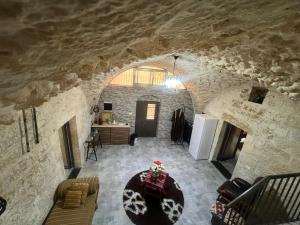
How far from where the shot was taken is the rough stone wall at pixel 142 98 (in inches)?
283

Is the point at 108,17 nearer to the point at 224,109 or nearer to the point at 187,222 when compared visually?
the point at 187,222

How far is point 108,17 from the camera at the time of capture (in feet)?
2.99

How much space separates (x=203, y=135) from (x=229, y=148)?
1333 millimetres

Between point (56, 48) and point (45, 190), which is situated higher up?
point (56, 48)

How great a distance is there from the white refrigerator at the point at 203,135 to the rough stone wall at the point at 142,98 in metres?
1.40

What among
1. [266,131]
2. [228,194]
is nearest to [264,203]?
[228,194]

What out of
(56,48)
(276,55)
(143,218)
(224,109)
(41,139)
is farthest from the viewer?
(224,109)

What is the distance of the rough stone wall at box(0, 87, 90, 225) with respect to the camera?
87.8 inches

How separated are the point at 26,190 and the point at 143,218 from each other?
8.37ft

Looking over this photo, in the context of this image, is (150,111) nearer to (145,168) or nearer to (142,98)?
(142,98)

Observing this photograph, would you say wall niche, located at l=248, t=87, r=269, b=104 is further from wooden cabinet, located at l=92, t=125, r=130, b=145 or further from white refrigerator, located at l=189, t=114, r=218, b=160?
wooden cabinet, located at l=92, t=125, r=130, b=145

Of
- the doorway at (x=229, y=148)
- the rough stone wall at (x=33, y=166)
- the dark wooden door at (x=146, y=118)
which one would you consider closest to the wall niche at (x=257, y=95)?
the doorway at (x=229, y=148)

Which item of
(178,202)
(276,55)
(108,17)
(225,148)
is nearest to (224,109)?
(225,148)

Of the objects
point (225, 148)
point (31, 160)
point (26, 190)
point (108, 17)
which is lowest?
point (225, 148)
